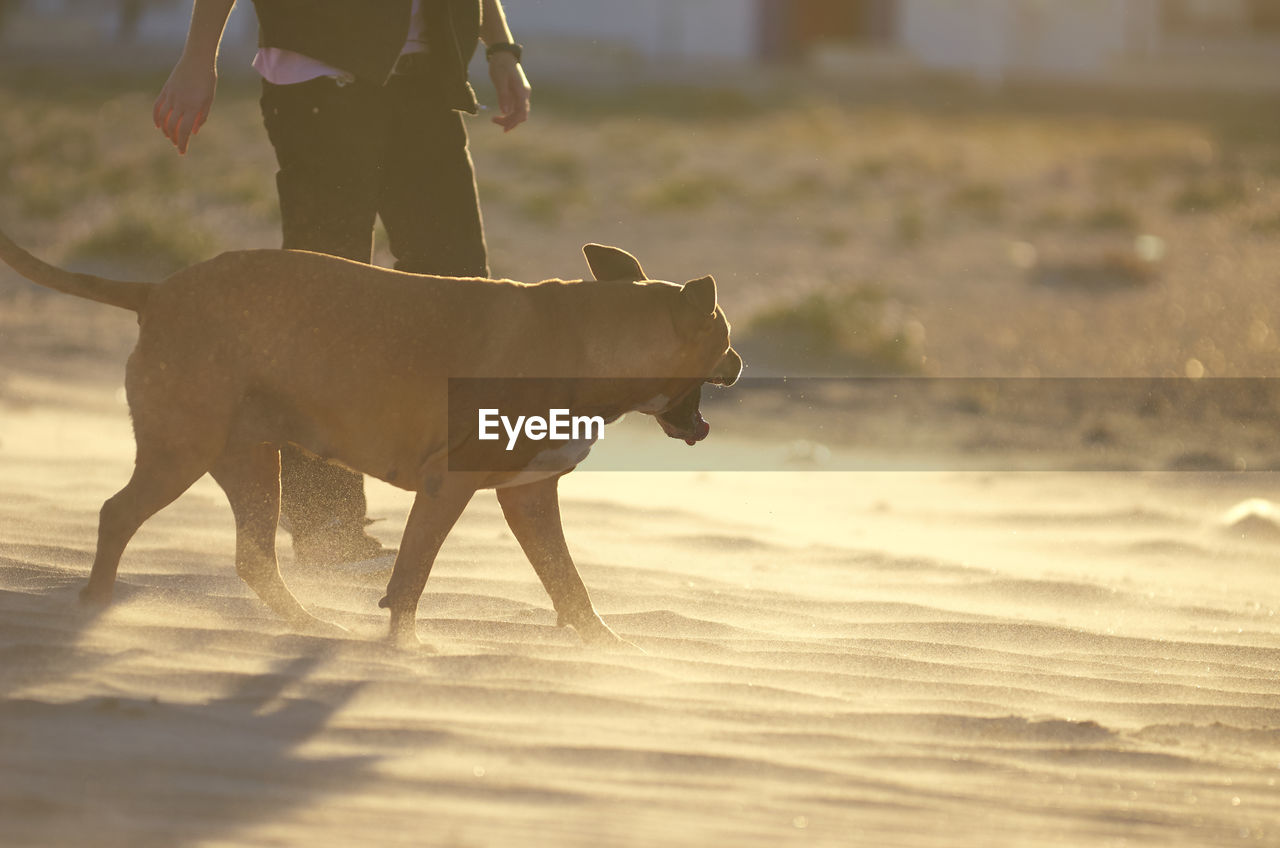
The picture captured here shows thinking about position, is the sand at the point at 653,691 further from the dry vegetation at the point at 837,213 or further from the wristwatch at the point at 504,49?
the dry vegetation at the point at 837,213

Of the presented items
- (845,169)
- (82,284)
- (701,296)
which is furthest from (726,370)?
(845,169)

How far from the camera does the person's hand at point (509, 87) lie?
5.07 m

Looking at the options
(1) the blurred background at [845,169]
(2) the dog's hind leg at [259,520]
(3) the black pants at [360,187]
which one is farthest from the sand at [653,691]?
(1) the blurred background at [845,169]

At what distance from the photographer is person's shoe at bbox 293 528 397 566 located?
4.89m

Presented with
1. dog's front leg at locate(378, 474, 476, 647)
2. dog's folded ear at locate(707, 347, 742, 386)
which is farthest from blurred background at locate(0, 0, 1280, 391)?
dog's front leg at locate(378, 474, 476, 647)

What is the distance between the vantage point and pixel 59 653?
370cm

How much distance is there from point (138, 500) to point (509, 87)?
1780mm

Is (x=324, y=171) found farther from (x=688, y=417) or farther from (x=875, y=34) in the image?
(x=875, y=34)

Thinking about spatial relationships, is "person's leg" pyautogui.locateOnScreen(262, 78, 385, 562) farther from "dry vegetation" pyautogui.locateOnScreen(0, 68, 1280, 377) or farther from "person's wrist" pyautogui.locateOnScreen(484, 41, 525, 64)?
"dry vegetation" pyautogui.locateOnScreen(0, 68, 1280, 377)

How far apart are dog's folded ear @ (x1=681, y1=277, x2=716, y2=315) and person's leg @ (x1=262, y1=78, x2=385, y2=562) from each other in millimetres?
1120

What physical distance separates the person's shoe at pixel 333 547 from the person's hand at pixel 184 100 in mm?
1215

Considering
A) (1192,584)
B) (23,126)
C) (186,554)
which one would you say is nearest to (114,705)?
(186,554)

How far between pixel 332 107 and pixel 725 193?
42.1 ft

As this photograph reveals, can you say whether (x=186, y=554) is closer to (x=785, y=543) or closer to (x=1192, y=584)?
(x=785, y=543)
